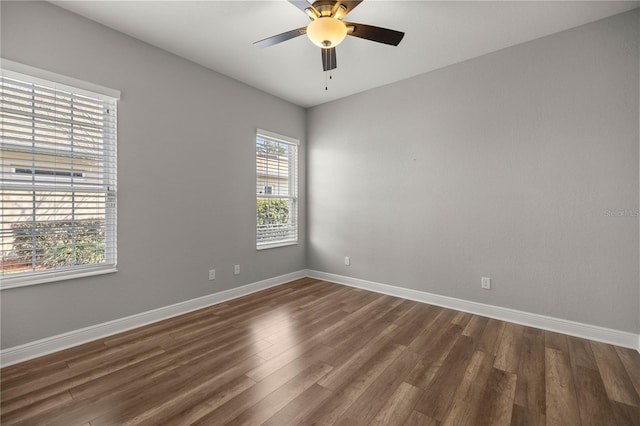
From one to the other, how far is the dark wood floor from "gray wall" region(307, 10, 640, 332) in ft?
1.81

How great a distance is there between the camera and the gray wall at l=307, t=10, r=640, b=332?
2.48 meters

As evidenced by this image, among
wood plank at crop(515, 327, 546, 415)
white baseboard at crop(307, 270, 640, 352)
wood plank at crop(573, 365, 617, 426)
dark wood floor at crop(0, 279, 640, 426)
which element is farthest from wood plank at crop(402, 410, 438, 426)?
white baseboard at crop(307, 270, 640, 352)

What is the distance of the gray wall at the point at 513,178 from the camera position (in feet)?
8.13

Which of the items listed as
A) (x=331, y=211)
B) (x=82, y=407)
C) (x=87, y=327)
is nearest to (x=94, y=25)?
(x=87, y=327)

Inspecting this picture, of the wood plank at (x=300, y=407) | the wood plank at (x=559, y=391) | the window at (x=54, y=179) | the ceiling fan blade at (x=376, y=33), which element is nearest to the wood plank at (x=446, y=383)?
the wood plank at (x=559, y=391)

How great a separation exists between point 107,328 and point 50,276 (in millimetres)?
661

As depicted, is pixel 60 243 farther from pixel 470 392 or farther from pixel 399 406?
pixel 470 392

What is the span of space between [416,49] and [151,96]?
2.79 metres

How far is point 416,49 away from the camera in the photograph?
297 centimetres

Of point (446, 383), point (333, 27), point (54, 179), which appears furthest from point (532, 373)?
point (54, 179)

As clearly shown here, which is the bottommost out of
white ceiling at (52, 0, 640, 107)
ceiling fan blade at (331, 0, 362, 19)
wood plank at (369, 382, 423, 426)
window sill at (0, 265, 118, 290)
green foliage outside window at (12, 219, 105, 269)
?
wood plank at (369, 382, 423, 426)

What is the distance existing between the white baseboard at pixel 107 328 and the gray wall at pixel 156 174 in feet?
0.18

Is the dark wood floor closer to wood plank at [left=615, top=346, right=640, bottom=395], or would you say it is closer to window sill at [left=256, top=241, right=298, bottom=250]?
wood plank at [left=615, top=346, right=640, bottom=395]

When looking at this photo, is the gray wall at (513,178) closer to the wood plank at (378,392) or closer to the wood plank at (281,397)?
the wood plank at (378,392)
